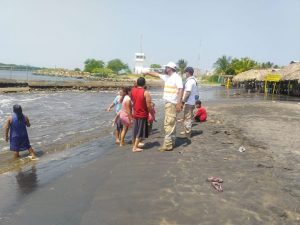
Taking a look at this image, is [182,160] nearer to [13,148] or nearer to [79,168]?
[79,168]

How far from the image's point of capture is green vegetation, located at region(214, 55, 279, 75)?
76.3 metres

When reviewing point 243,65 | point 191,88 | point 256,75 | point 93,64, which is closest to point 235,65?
point 243,65

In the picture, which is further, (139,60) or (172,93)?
(139,60)

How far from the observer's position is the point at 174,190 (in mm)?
5531

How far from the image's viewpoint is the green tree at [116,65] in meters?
117

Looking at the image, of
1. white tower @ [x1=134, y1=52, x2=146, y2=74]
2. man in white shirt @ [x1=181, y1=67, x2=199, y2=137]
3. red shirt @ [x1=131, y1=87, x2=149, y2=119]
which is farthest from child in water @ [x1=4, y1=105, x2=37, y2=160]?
white tower @ [x1=134, y1=52, x2=146, y2=74]

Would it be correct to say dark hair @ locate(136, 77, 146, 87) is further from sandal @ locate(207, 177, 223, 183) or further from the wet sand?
sandal @ locate(207, 177, 223, 183)

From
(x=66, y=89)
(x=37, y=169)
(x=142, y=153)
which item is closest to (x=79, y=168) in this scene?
(x=37, y=169)

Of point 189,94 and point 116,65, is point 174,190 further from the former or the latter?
point 116,65

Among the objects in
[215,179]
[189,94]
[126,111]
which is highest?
[189,94]

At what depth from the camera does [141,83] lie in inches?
312

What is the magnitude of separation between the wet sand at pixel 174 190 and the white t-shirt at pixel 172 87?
125 cm

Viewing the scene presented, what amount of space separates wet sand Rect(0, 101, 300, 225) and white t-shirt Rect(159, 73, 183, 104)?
1246 millimetres

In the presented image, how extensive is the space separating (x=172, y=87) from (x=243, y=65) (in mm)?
72414
